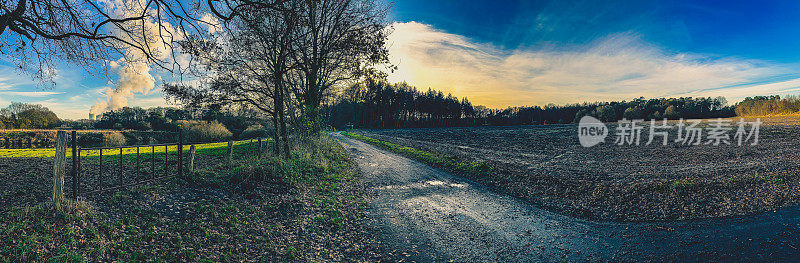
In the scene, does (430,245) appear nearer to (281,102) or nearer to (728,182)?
(281,102)

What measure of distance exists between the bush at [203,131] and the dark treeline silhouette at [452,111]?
4433 centimetres

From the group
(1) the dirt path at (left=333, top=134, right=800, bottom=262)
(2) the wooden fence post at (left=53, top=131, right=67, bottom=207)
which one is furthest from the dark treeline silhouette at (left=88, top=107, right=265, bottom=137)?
(1) the dirt path at (left=333, top=134, right=800, bottom=262)

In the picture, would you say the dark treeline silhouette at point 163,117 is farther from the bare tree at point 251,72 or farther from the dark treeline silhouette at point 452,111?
the dark treeline silhouette at point 452,111

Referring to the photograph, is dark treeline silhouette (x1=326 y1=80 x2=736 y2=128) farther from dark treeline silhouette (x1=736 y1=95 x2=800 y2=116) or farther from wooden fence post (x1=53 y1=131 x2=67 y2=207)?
wooden fence post (x1=53 y1=131 x2=67 y2=207)

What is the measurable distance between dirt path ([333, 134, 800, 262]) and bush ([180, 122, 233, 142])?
26383mm

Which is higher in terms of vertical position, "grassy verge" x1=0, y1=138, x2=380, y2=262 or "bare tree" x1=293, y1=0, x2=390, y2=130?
"bare tree" x1=293, y1=0, x2=390, y2=130

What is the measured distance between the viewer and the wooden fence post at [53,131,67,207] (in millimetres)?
4457

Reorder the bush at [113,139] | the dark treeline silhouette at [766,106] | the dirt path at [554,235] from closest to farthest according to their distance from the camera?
1. the dirt path at [554,235]
2. the bush at [113,139]
3. the dark treeline silhouette at [766,106]

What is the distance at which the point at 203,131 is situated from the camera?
27.1m

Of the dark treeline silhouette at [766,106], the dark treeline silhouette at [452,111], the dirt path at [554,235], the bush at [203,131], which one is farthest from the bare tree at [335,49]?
the dark treeline silhouette at [766,106]

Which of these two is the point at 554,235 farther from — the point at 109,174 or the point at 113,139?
the point at 113,139

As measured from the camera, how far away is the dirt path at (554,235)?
4777mm

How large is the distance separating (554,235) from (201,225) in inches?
261

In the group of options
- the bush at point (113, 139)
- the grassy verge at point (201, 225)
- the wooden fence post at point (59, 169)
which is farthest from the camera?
the bush at point (113, 139)
